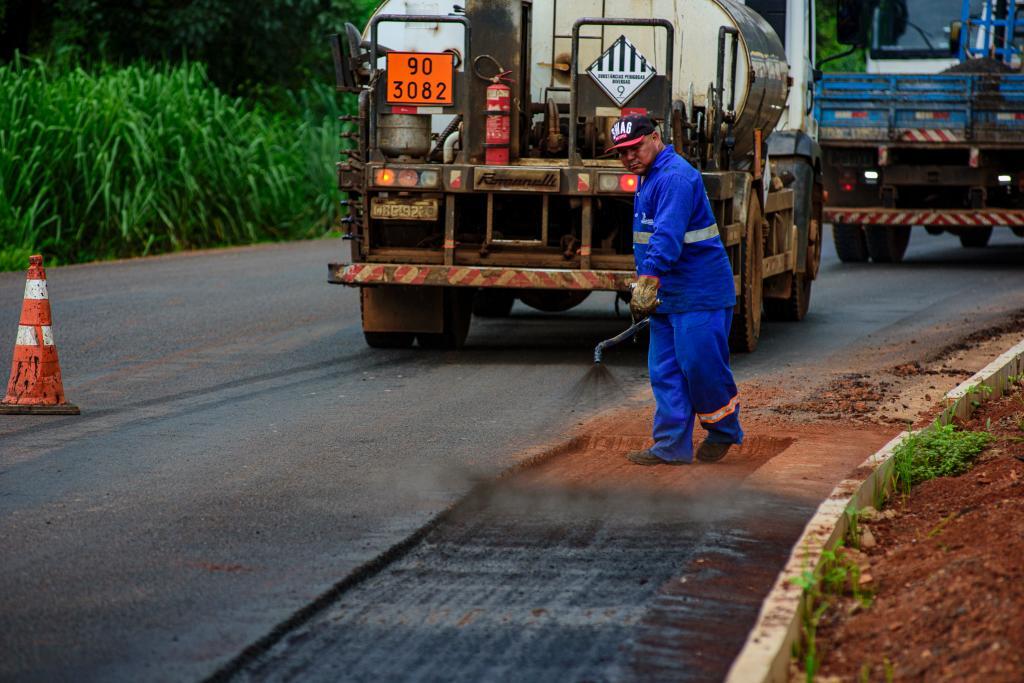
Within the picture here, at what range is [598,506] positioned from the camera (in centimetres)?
646

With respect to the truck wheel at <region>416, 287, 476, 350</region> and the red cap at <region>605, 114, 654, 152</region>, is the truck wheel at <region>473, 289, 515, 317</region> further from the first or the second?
the red cap at <region>605, 114, 654, 152</region>

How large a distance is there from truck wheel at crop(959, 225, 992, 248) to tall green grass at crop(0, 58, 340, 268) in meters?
8.89

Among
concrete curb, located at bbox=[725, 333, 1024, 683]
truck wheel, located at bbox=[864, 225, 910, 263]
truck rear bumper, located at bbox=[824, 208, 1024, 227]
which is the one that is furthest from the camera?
truck wheel, located at bbox=[864, 225, 910, 263]

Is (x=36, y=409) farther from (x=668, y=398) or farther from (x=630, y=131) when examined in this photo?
(x=630, y=131)

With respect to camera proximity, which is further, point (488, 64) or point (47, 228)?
point (47, 228)

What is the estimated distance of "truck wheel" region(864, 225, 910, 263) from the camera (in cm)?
1973

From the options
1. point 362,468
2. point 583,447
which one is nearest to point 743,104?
point 583,447

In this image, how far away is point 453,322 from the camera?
37.3 feet

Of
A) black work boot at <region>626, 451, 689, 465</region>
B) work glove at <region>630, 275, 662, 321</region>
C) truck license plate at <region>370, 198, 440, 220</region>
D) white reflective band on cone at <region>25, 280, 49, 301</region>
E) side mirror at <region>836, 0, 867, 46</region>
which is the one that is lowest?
black work boot at <region>626, 451, 689, 465</region>

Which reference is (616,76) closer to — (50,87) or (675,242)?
(675,242)

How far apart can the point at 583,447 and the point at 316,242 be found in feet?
44.6

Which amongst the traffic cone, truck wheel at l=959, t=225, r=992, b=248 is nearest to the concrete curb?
the traffic cone

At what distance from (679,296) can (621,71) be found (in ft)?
11.8

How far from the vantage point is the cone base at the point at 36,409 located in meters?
8.49
